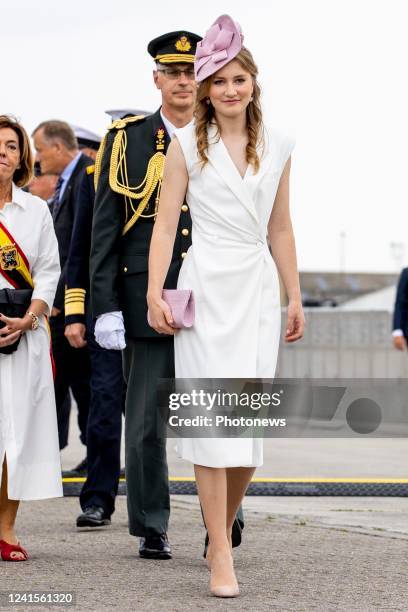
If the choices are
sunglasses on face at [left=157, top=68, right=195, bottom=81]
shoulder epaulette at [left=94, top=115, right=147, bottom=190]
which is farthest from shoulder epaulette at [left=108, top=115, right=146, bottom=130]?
sunglasses on face at [left=157, top=68, right=195, bottom=81]

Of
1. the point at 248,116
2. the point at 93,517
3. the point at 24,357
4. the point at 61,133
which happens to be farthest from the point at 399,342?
the point at 248,116

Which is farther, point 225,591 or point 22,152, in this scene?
point 22,152

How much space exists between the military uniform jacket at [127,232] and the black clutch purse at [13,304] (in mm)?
279

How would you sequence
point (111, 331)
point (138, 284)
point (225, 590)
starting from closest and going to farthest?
point (225, 590) → point (111, 331) → point (138, 284)

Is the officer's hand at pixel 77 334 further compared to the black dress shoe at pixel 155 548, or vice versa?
the officer's hand at pixel 77 334

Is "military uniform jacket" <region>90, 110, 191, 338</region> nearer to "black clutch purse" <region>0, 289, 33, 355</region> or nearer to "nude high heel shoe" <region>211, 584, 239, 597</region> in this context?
"black clutch purse" <region>0, 289, 33, 355</region>

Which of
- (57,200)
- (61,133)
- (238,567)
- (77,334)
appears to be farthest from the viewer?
(61,133)

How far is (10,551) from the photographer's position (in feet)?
19.0

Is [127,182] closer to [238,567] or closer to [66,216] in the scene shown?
[238,567]

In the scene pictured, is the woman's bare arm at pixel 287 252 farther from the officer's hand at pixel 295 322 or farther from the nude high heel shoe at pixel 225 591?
the nude high heel shoe at pixel 225 591

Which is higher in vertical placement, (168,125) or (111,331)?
(168,125)

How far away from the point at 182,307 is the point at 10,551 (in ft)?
4.39

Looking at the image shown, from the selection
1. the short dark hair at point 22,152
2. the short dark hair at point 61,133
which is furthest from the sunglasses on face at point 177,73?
the short dark hair at point 61,133

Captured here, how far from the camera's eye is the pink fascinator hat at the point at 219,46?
5.14 m
